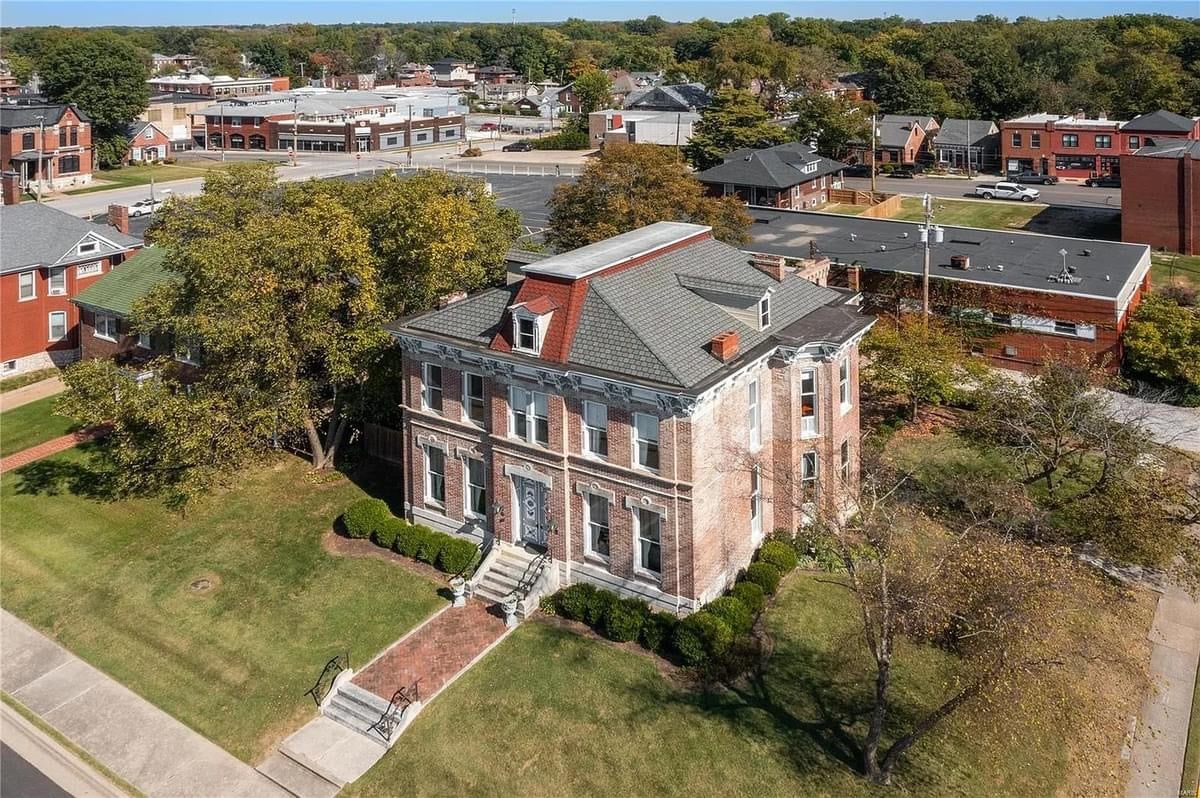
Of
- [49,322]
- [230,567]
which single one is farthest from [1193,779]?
[49,322]

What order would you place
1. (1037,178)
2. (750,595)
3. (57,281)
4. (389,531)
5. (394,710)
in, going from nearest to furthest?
1. (394,710)
2. (750,595)
3. (389,531)
4. (57,281)
5. (1037,178)

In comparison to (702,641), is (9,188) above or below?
above

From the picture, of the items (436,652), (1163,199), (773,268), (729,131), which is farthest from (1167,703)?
(729,131)

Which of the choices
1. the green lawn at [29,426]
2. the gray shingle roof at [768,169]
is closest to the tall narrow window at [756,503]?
the green lawn at [29,426]

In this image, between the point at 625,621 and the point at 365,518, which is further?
the point at 365,518

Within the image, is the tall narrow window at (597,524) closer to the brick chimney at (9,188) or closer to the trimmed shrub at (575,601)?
the trimmed shrub at (575,601)

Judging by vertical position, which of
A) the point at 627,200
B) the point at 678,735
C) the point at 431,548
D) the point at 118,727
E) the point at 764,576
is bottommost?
the point at 118,727

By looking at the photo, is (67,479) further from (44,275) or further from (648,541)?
(648,541)
